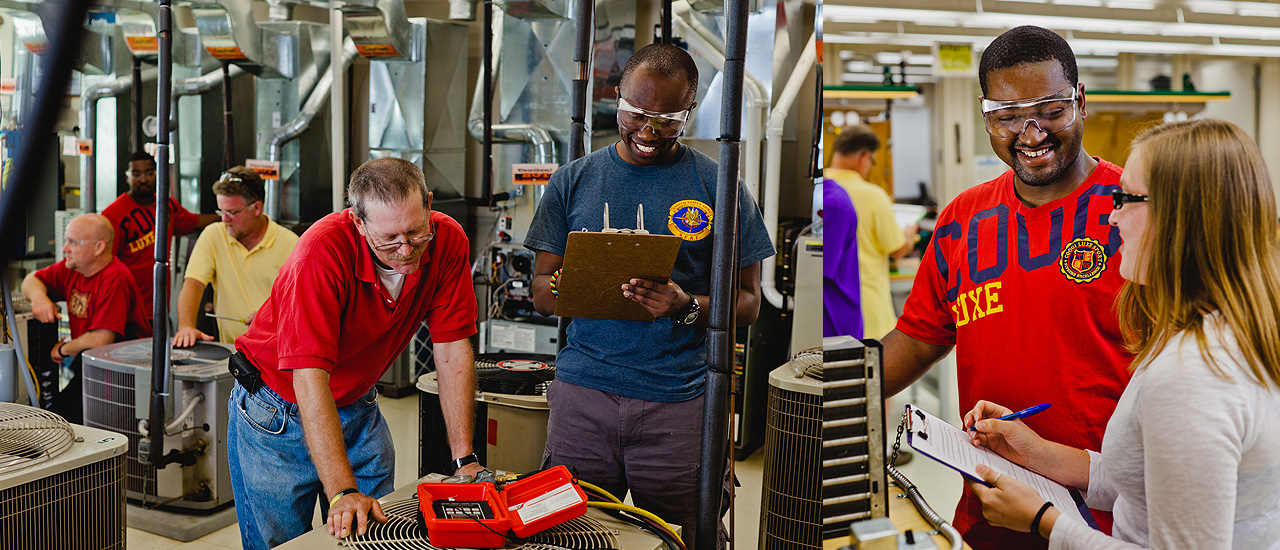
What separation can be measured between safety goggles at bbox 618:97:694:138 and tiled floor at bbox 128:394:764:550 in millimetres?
794

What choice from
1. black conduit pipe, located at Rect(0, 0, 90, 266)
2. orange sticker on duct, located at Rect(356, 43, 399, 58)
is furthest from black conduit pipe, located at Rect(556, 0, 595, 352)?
black conduit pipe, located at Rect(0, 0, 90, 266)

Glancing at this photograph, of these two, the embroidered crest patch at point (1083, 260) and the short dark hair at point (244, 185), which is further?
the short dark hair at point (244, 185)

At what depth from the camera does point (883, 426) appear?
1056 mm

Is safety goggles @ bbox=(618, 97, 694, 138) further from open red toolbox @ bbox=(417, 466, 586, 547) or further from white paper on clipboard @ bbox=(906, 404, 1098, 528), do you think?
white paper on clipboard @ bbox=(906, 404, 1098, 528)

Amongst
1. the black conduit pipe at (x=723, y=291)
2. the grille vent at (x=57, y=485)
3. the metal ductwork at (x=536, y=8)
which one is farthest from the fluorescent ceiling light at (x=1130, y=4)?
the grille vent at (x=57, y=485)

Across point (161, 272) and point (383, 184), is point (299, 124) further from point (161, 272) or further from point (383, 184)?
point (383, 184)

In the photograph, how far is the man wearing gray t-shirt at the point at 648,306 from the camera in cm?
184

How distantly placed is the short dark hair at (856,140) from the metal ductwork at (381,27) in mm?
1930

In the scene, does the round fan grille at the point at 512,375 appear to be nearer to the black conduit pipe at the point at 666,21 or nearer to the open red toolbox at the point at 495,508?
the open red toolbox at the point at 495,508

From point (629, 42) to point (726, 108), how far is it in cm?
61

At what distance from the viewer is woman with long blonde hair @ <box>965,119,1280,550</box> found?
0.84 metres

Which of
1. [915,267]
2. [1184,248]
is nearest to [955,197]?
[915,267]

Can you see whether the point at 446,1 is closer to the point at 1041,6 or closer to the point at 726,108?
the point at 726,108

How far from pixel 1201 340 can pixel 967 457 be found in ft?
0.89
